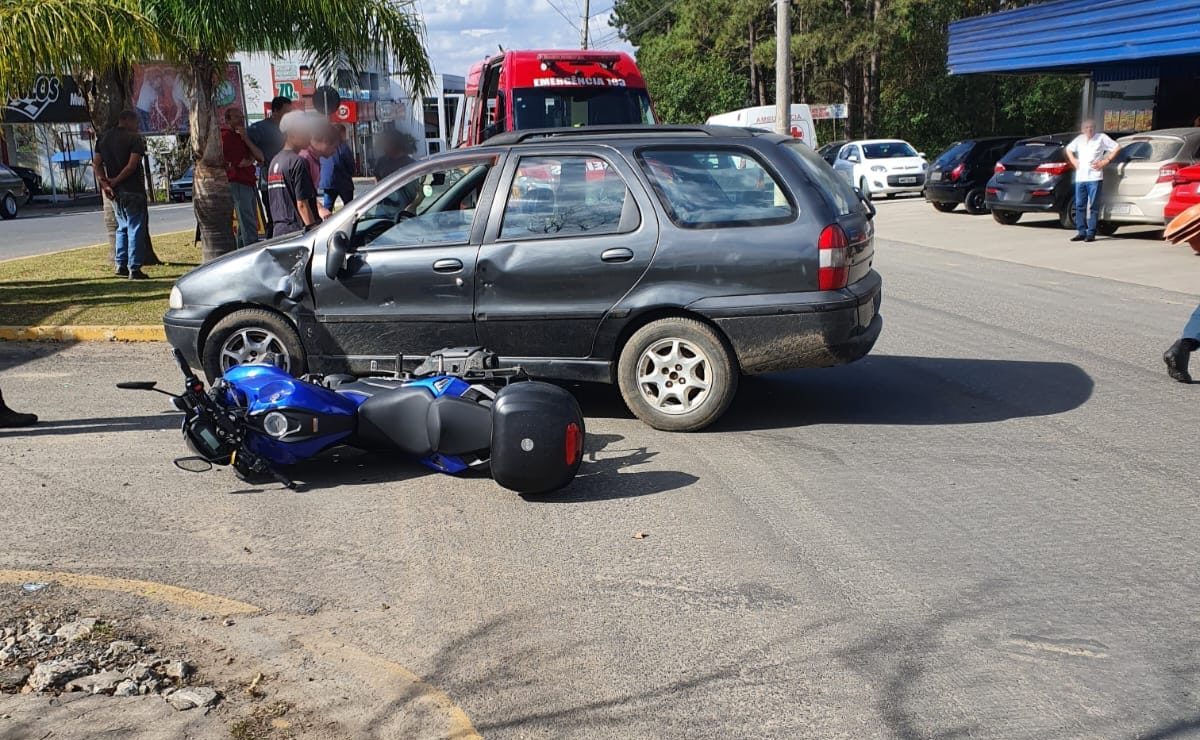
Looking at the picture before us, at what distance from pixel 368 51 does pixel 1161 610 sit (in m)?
12.1

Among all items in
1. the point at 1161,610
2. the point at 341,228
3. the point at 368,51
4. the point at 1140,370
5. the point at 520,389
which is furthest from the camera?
the point at 368,51

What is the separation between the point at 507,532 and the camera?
527cm

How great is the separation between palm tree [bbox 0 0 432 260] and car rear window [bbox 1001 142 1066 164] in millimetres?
A: 11131

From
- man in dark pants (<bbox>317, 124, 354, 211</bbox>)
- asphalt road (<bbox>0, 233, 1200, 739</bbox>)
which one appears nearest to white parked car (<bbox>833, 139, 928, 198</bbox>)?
man in dark pants (<bbox>317, 124, 354, 211</bbox>)

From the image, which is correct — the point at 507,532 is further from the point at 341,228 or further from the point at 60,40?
the point at 60,40

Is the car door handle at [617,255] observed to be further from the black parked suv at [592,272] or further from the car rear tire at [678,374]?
the car rear tire at [678,374]

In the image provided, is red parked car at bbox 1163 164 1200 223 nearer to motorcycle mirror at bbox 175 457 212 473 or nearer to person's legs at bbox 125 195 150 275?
motorcycle mirror at bbox 175 457 212 473

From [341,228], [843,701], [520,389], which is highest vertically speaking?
[341,228]

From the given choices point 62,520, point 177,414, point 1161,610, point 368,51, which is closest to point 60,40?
point 368,51

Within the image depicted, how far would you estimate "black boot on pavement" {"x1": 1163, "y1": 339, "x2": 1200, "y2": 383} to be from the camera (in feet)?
25.6

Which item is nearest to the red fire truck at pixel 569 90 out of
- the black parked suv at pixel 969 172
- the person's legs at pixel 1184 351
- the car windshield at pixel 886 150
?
the person's legs at pixel 1184 351

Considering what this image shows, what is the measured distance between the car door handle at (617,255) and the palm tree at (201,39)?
23.8 feet

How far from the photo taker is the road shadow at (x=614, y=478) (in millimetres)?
5773

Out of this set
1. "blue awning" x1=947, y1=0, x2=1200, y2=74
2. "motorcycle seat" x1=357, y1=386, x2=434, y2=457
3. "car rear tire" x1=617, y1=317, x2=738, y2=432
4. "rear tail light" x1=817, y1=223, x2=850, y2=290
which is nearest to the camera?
"motorcycle seat" x1=357, y1=386, x2=434, y2=457
